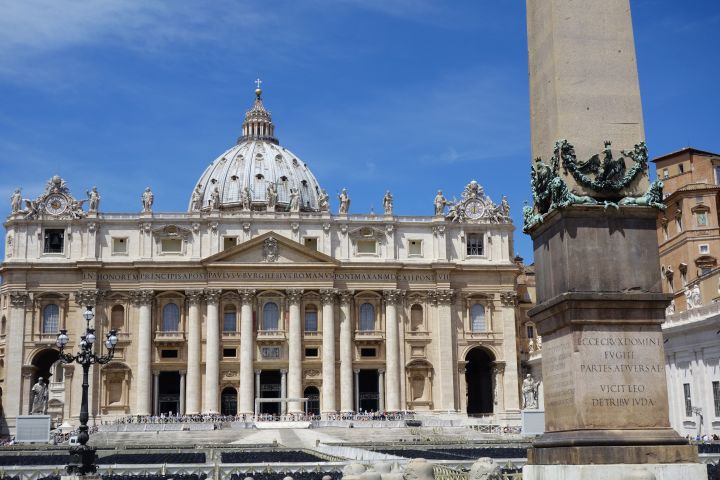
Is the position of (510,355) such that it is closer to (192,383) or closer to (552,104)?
(192,383)

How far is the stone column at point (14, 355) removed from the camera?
81438mm

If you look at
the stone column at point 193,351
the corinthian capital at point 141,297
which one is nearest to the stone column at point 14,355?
the corinthian capital at point 141,297

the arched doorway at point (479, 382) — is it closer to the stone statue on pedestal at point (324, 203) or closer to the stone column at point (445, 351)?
the stone column at point (445, 351)

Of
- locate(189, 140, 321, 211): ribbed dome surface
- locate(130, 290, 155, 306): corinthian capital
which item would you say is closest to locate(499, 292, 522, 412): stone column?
locate(130, 290, 155, 306): corinthian capital

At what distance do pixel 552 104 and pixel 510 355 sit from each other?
73560 millimetres

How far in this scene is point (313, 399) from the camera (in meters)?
85.1

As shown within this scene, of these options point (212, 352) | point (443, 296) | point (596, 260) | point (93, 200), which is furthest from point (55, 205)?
point (596, 260)

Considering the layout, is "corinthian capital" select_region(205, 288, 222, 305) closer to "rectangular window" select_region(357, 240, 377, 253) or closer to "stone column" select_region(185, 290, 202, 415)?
"stone column" select_region(185, 290, 202, 415)

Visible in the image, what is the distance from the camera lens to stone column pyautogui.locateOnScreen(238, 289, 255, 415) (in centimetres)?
8250

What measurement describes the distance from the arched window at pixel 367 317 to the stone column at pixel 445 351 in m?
5.66

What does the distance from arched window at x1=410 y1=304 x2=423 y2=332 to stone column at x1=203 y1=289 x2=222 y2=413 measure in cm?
→ 1683

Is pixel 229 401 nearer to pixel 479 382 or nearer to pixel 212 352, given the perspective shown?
pixel 212 352

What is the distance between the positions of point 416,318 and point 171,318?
21242 mm

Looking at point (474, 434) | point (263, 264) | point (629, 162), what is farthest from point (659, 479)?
point (263, 264)
